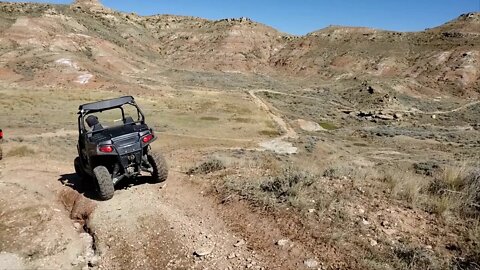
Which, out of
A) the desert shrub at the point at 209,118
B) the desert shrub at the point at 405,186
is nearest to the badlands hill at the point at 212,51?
the desert shrub at the point at 209,118

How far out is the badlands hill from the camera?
59213mm

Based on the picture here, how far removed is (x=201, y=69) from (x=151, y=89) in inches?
1332

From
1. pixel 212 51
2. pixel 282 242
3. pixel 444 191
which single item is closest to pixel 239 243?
pixel 282 242

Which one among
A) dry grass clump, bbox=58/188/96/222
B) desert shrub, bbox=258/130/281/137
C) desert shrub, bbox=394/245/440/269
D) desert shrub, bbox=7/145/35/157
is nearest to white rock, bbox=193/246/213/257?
desert shrub, bbox=394/245/440/269

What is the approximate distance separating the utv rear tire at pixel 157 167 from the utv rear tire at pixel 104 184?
4.06 ft

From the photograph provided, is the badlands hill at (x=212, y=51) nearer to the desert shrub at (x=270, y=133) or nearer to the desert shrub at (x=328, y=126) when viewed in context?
the desert shrub at (x=270, y=133)

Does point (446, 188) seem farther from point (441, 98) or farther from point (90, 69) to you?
point (441, 98)

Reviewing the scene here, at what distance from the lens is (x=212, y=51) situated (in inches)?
3752

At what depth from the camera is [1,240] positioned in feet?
25.9

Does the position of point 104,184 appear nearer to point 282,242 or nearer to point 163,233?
point 163,233

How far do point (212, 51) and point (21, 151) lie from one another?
79.3 meters

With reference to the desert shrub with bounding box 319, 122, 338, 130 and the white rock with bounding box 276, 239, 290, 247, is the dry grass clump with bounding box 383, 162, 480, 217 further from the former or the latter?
the desert shrub with bounding box 319, 122, 338, 130

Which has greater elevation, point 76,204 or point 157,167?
point 157,167

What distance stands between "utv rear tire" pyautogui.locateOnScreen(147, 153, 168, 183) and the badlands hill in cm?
4520
